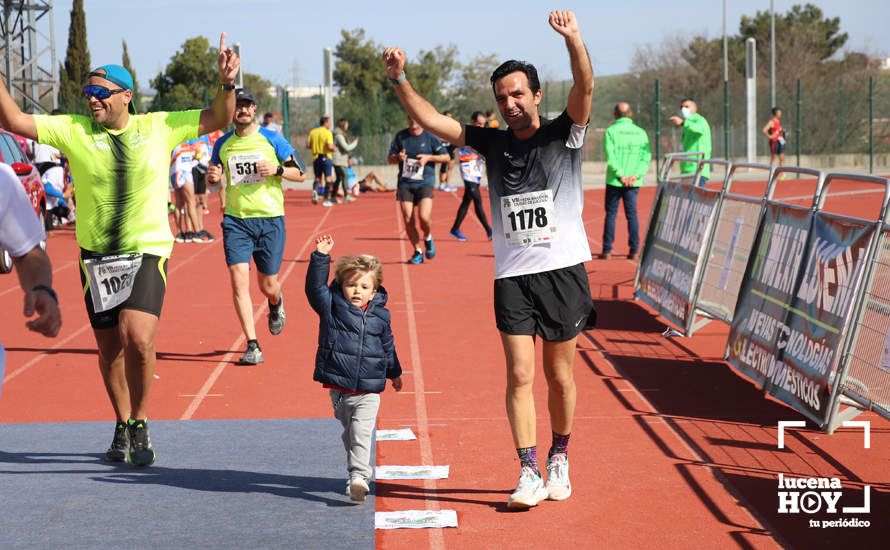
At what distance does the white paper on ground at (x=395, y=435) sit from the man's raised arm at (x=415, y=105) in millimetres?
2109

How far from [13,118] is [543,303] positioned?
275 centimetres

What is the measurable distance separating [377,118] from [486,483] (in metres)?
34.5

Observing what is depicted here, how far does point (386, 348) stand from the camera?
6.04 m

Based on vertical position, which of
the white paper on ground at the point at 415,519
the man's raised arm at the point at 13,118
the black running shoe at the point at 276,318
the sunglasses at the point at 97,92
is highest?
the sunglasses at the point at 97,92

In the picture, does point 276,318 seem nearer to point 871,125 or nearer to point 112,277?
point 112,277

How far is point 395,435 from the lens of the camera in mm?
7348

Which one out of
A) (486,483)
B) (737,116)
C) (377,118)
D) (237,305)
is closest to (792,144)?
(737,116)

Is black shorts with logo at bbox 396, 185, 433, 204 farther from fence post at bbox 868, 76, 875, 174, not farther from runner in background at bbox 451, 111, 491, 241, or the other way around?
fence post at bbox 868, 76, 875, 174

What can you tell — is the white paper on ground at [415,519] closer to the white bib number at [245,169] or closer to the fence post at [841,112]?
the white bib number at [245,169]

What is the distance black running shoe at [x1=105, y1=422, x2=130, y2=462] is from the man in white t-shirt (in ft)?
9.38

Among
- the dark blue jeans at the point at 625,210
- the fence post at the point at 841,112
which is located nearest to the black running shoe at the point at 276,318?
the dark blue jeans at the point at 625,210

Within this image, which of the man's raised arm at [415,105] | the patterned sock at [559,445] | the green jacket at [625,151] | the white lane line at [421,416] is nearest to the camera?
the white lane line at [421,416]

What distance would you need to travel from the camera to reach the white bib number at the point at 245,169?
9.80 metres

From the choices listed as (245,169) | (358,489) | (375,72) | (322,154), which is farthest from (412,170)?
(375,72)
